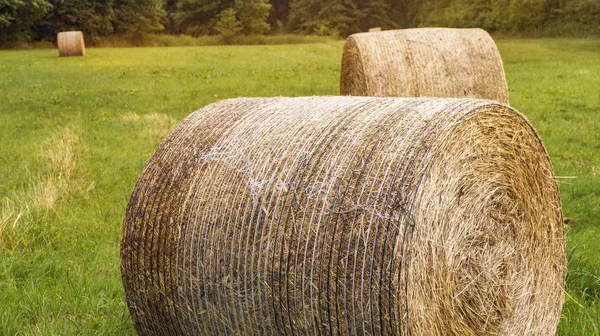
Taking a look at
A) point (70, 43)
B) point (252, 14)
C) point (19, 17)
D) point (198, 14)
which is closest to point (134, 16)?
point (19, 17)

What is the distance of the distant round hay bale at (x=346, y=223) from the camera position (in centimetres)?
291

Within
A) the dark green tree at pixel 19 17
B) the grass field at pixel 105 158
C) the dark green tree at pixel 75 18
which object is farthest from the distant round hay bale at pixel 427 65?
the dark green tree at pixel 75 18

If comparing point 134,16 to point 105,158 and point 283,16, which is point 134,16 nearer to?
point 283,16

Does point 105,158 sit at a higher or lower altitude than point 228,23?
higher

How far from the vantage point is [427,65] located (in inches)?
Answer: 377

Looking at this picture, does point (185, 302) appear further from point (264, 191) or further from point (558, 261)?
point (558, 261)

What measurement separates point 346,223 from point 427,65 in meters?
7.01

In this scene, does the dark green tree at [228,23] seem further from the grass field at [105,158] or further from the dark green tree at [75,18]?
the grass field at [105,158]

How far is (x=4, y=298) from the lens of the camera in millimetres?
4430

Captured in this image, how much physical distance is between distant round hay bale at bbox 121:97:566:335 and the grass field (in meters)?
0.65

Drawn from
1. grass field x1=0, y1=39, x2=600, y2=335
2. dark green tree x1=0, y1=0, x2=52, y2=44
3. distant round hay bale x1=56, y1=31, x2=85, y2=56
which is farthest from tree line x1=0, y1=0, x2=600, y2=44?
grass field x1=0, y1=39, x2=600, y2=335

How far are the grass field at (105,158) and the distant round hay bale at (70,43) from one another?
4740mm

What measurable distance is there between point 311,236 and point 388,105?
91 cm

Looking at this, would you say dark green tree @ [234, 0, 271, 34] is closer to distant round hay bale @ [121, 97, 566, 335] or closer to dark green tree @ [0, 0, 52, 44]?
dark green tree @ [0, 0, 52, 44]
